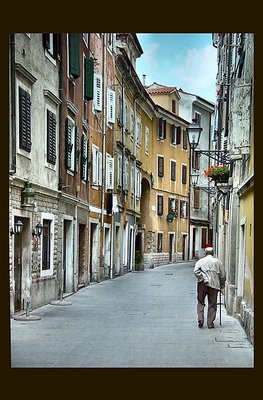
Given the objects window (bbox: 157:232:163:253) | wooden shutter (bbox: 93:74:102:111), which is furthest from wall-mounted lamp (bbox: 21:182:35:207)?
window (bbox: 157:232:163:253)

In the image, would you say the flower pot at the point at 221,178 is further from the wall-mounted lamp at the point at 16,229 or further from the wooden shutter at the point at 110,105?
the wooden shutter at the point at 110,105

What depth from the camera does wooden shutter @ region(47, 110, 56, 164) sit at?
1473 cm

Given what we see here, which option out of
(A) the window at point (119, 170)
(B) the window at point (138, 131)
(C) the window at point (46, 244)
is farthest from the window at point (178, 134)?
(C) the window at point (46, 244)

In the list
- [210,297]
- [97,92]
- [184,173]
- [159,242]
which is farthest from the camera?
[184,173]

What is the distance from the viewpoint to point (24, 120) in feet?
42.1

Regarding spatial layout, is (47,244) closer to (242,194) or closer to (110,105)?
(242,194)

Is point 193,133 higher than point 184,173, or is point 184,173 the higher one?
point 184,173

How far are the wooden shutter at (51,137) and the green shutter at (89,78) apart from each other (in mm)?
3639

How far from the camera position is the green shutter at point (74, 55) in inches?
642

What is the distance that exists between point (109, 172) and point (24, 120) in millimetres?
10589

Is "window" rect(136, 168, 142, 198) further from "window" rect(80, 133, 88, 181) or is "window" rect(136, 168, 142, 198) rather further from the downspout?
the downspout

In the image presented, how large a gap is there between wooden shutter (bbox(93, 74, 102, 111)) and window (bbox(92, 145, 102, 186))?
1.13 m

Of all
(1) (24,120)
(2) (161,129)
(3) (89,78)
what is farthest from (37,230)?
(2) (161,129)

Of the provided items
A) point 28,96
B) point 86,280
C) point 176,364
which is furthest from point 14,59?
point 86,280
